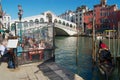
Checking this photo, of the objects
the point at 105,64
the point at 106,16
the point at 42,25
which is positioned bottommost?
the point at 105,64

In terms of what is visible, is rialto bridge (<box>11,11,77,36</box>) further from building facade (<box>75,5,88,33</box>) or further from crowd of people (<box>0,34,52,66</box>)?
building facade (<box>75,5,88,33</box>)

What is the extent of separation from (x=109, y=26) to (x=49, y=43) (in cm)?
4449

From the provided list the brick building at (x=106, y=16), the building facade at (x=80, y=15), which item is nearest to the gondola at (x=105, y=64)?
the brick building at (x=106, y=16)

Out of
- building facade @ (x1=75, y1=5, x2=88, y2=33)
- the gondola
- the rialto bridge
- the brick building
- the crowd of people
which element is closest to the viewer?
the crowd of people

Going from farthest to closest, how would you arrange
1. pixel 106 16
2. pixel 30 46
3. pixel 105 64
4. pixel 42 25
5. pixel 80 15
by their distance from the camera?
pixel 80 15
pixel 106 16
pixel 105 64
pixel 42 25
pixel 30 46

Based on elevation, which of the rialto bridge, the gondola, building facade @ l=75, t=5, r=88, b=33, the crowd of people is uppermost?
building facade @ l=75, t=5, r=88, b=33

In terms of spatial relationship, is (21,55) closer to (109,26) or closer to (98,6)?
(109,26)

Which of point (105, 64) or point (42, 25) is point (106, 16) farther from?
point (42, 25)

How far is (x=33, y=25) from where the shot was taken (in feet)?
32.6

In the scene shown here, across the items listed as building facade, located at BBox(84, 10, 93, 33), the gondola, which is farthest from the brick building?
the gondola

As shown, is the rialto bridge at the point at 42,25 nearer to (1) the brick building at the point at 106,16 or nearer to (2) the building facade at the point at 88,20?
(2) the building facade at the point at 88,20

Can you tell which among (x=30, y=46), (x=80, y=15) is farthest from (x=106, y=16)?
(x=30, y=46)

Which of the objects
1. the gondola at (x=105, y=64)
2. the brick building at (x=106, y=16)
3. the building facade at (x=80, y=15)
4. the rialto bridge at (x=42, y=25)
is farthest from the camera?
the building facade at (x=80, y=15)

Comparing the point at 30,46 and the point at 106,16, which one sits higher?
the point at 106,16
